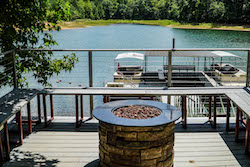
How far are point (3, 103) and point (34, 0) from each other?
5.27 ft

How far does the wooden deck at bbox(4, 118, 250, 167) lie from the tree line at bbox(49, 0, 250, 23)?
43925mm

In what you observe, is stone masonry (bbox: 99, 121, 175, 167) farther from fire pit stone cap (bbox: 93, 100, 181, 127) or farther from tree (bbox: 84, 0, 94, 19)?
tree (bbox: 84, 0, 94, 19)

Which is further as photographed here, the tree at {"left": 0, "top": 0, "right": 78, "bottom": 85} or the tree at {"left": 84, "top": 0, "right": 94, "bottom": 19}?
the tree at {"left": 84, "top": 0, "right": 94, "bottom": 19}

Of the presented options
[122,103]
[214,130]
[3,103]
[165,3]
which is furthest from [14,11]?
[165,3]

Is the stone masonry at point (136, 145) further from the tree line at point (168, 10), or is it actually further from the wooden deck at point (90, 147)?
the tree line at point (168, 10)

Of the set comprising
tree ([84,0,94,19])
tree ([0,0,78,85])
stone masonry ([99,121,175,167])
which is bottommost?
stone masonry ([99,121,175,167])

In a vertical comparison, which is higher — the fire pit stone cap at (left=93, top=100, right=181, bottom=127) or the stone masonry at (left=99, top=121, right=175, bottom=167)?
the fire pit stone cap at (left=93, top=100, right=181, bottom=127)

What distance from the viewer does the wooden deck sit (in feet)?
11.6

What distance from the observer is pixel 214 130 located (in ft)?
14.8

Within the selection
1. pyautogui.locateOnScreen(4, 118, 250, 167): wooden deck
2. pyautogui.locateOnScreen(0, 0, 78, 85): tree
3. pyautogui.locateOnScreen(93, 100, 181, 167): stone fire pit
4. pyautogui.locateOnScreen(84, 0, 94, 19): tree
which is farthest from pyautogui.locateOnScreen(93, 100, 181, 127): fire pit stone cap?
pyautogui.locateOnScreen(84, 0, 94, 19): tree

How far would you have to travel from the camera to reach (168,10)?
251 feet

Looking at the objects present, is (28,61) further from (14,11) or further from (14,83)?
(14,11)

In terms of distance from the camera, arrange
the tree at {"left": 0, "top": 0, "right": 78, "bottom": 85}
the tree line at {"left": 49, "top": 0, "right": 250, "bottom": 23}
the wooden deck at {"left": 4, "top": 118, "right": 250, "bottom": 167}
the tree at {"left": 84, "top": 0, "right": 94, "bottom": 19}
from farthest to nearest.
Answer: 1. the tree at {"left": 84, "top": 0, "right": 94, "bottom": 19}
2. the tree line at {"left": 49, "top": 0, "right": 250, "bottom": 23}
3. the tree at {"left": 0, "top": 0, "right": 78, "bottom": 85}
4. the wooden deck at {"left": 4, "top": 118, "right": 250, "bottom": 167}

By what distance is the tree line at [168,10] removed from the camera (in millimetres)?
57875
